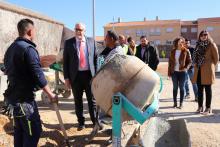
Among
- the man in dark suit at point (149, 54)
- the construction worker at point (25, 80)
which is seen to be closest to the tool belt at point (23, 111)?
the construction worker at point (25, 80)

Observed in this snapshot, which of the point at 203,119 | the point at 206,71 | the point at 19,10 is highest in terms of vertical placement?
the point at 19,10

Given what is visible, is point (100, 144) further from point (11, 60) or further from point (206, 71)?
point (206, 71)

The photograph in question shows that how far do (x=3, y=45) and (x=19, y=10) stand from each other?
2362mm

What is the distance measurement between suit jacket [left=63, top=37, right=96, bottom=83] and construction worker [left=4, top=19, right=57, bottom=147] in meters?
1.81

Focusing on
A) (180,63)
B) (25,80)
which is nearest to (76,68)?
(25,80)

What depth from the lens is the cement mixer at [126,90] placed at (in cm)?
341

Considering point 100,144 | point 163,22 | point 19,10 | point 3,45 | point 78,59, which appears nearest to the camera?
point 100,144

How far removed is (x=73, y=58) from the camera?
6.02 meters

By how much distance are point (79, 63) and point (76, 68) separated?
0.11 meters

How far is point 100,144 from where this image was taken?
214 inches

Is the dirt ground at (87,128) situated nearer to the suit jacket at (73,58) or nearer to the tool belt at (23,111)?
the suit jacket at (73,58)

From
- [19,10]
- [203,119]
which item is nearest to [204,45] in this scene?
[203,119]

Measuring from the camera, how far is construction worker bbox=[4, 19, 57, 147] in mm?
A: 4004

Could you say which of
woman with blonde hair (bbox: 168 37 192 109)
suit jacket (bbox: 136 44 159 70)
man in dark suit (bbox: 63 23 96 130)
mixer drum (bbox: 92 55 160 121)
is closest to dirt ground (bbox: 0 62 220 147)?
man in dark suit (bbox: 63 23 96 130)
